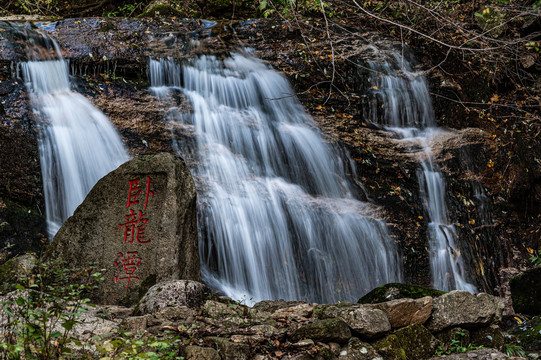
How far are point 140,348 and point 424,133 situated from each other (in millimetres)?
8175

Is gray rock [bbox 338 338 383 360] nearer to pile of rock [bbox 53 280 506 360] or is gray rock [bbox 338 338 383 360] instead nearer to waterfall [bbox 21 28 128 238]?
pile of rock [bbox 53 280 506 360]

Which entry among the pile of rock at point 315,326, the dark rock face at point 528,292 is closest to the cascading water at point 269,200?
the dark rock face at point 528,292

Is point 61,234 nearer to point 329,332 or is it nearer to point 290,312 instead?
point 290,312

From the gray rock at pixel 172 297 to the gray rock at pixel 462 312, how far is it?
6.83 ft

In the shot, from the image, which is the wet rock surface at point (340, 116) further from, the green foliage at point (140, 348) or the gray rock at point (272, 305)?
the green foliage at point (140, 348)

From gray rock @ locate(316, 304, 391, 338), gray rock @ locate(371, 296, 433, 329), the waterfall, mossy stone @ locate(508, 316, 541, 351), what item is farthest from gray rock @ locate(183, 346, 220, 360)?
the waterfall

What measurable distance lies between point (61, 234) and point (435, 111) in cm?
812

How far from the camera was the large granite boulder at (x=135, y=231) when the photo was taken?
188 inches

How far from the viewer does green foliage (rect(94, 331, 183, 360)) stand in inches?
94.0

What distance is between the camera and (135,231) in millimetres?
4941

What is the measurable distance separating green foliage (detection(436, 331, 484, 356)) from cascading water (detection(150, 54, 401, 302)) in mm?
2700

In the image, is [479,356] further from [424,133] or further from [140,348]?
[424,133]

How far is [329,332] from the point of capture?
3354 millimetres

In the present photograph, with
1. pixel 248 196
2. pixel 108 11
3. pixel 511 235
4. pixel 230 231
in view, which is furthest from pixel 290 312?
pixel 108 11
